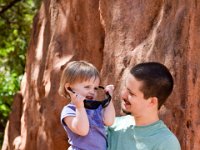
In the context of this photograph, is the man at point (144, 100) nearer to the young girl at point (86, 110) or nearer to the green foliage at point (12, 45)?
the young girl at point (86, 110)

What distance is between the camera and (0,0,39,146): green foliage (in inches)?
405

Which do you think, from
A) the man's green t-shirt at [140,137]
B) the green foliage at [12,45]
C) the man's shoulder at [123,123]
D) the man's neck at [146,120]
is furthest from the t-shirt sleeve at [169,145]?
the green foliage at [12,45]

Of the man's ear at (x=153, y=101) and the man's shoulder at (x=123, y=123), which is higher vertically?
the man's ear at (x=153, y=101)

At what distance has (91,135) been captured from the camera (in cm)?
331

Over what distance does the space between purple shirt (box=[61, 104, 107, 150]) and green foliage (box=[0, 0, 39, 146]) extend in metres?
6.92

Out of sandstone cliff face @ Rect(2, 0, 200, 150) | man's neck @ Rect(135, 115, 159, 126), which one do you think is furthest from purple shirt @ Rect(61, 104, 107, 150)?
sandstone cliff face @ Rect(2, 0, 200, 150)

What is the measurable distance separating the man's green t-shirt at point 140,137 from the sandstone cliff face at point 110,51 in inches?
25.0

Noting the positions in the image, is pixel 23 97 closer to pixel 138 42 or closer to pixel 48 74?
pixel 48 74

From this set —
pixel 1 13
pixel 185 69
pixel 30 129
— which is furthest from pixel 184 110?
pixel 1 13

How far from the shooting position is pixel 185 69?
3.91m

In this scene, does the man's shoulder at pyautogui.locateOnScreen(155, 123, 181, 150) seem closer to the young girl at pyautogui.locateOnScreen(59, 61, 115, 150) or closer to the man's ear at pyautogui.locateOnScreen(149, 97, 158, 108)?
the man's ear at pyautogui.locateOnScreen(149, 97, 158, 108)

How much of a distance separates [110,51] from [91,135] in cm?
146

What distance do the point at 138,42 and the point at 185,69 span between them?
64 centimetres

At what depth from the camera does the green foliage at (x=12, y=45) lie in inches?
405
